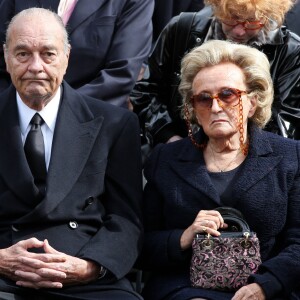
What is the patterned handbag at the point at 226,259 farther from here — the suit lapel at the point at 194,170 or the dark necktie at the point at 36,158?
the dark necktie at the point at 36,158

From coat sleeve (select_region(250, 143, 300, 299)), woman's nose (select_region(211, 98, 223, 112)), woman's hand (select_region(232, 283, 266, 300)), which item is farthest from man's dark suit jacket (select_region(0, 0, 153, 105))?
woman's hand (select_region(232, 283, 266, 300))

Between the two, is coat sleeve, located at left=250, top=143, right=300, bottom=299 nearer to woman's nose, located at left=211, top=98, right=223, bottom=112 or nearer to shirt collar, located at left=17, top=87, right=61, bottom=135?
woman's nose, located at left=211, top=98, right=223, bottom=112

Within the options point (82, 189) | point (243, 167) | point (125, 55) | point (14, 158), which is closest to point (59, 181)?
point (82, 189)

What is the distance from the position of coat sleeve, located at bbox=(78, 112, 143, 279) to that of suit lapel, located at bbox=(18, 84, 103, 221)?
0.48 feet

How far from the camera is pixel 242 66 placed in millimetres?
5340

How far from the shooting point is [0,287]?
507 centimetres

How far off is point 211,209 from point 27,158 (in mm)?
946

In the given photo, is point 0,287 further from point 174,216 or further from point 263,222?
point 263,222

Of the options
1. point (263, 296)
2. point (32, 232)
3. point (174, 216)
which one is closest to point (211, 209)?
point (174, 216)

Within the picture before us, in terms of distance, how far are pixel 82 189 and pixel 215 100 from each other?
0.79 metres

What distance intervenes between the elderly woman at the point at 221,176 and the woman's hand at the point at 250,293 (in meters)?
0.07

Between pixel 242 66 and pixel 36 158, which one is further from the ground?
pixel 242 66

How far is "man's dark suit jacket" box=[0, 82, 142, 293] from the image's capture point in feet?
17.1

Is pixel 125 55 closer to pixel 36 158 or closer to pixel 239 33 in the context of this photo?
pixel 239 33
